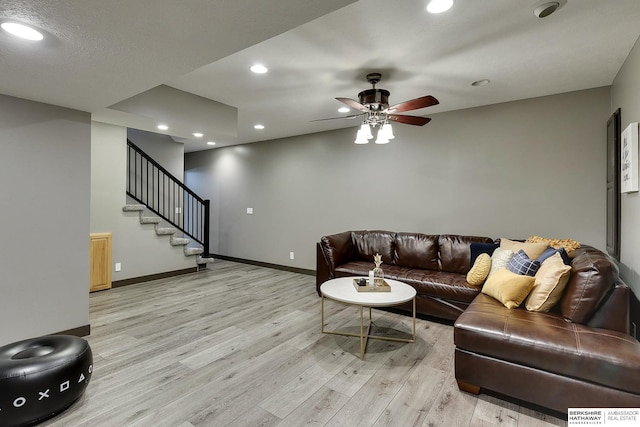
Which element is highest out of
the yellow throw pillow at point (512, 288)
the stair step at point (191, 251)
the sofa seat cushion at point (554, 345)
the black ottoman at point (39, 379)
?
the yellow throw pillow at point (512, 288)

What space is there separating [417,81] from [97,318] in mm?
4538

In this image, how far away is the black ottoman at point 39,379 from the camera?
1754mm

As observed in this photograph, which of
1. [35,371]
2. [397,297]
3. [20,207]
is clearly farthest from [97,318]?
[397,297]

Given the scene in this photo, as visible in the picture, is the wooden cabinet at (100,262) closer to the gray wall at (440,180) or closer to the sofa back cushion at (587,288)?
the gray wall at (440,180)

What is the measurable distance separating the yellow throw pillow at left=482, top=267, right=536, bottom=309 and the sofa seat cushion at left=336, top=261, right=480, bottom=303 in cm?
61

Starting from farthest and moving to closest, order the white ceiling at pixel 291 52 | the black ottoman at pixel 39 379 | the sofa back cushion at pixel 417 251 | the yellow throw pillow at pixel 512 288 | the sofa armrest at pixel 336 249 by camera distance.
Result: 1. the sofa armrest at pixel 336 249
2. the sofa back cushion at pixel 417 251
3. the yellow throw pillow at pixel 512 288
4. the black ottoman at pixel 39 379
5. the white ceiling at pixel 291 52

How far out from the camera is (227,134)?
14.2 feet

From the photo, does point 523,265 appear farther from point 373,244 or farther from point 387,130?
point 373,244

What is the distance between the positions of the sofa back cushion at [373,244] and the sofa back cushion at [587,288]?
7.78ft

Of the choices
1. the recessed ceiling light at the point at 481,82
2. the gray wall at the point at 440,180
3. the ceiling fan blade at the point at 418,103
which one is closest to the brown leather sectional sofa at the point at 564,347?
the gray wall at the point at 440,180

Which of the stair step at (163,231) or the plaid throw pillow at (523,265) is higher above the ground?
the stair step at (163,231)

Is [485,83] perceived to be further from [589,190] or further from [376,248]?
[376,248]

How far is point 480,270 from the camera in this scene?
10.9 feet

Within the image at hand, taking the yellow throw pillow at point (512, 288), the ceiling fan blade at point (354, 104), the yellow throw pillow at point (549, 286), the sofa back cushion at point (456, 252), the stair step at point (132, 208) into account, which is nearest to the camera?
the yellow throw pillow at point (549, 286)
